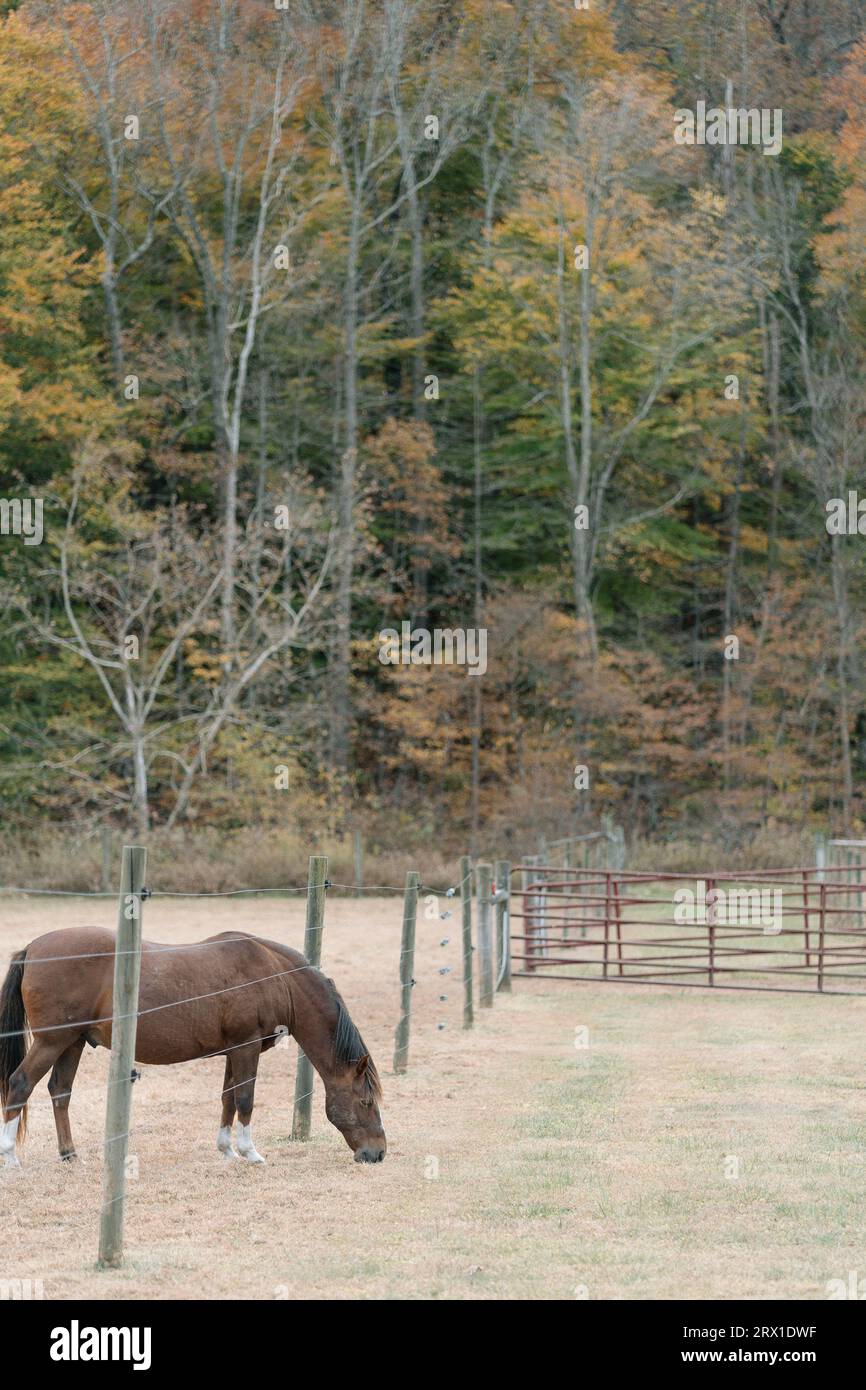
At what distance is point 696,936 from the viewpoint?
18750 millimetres

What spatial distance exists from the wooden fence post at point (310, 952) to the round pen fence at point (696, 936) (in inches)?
146

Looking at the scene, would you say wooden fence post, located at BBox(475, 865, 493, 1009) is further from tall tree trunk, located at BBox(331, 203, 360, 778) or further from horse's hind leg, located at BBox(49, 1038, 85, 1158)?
tall tree trunk, located at BBox(331, 203, 360, 778)

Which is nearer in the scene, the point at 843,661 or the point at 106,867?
the point at 106,867

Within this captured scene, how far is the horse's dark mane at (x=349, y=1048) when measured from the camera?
9242 mm

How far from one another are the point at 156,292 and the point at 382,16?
8464 mm

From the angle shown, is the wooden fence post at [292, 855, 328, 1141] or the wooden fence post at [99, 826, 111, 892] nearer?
the wooden fence post at [292, 855, 328, 1141]

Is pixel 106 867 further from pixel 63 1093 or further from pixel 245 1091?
pixel 245 1091

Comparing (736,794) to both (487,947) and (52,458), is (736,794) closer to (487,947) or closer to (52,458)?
(52,458)

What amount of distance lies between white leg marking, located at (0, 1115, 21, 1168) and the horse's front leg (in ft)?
3.85

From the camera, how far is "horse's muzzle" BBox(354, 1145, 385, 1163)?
30.1 ft

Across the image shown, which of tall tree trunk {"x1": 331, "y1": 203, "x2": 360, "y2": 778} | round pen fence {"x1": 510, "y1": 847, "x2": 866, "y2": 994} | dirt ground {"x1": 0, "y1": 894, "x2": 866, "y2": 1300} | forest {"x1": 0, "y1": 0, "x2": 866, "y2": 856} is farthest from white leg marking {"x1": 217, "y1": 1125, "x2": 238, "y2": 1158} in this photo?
tall tree trunk {"x1": 331, "y1": 203, "x2": 360, "y2": 778}

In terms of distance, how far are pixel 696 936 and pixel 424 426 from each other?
24289 mm

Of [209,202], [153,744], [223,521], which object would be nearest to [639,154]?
[209,202]

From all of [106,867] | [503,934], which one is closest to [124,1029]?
[503,934]
